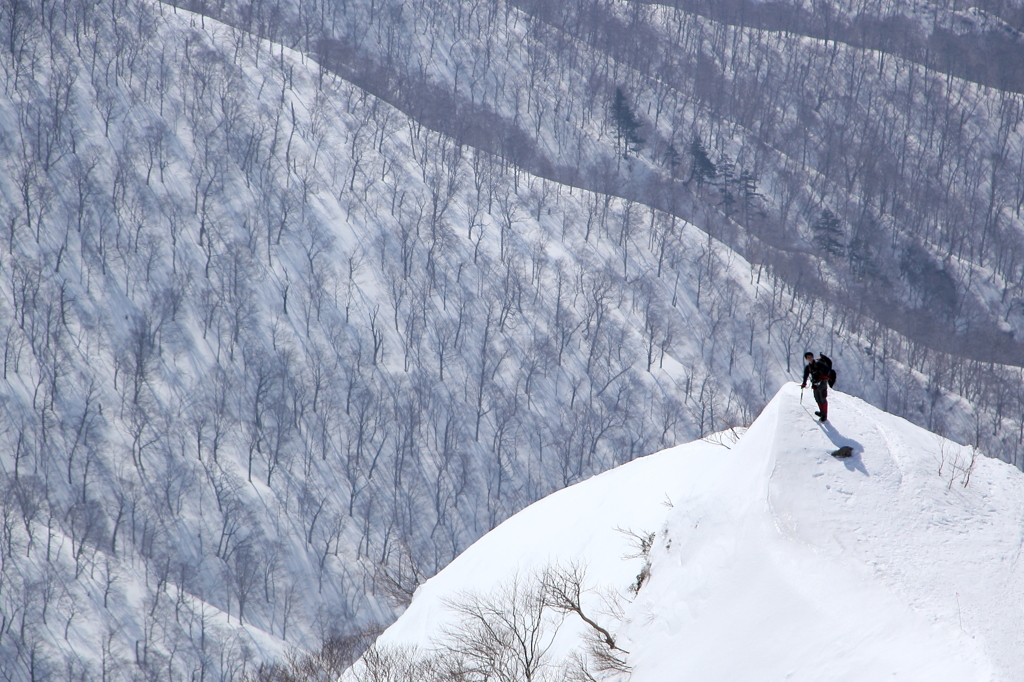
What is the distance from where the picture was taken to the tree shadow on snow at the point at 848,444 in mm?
19453

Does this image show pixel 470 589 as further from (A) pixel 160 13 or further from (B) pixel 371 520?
(A) pixel 160 13

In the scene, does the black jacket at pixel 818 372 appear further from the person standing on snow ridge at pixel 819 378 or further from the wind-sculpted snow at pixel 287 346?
the wind-sculpted snow at pixel 287 346

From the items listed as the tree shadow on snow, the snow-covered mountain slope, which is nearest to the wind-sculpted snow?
the snow-covered mountain slope

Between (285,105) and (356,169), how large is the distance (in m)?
15.9

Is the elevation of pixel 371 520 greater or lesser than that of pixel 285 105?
lesser

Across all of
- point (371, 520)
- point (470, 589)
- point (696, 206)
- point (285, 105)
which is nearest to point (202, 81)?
point (285, 105)

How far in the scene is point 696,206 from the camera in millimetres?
131625

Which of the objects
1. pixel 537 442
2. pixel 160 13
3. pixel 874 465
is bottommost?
pixel 537 442

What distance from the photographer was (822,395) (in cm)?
1994

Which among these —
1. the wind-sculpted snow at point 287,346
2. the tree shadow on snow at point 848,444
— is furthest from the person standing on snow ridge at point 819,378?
the wind-sculpted snow at point 287,346

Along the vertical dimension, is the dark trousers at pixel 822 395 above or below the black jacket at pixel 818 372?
below

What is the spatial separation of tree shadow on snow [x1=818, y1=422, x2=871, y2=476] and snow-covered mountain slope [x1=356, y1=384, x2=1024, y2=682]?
0.11 feet

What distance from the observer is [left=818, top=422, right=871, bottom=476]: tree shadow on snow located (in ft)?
63.8

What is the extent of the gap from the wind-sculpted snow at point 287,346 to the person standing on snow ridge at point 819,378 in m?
42.5
